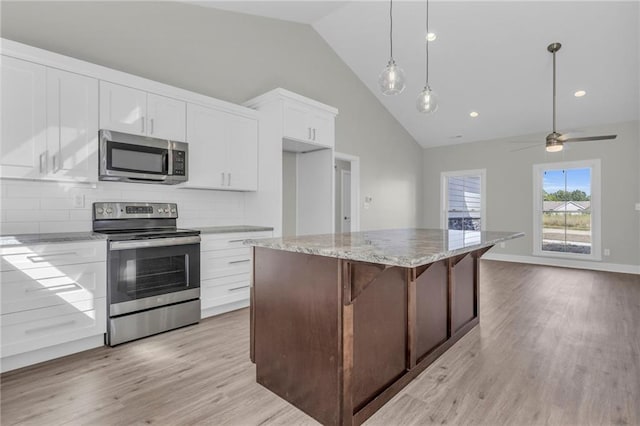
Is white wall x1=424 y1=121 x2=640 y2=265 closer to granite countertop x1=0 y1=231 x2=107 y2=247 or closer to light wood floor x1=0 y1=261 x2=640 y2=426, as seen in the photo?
light wood floor x1=0 y1=261 x2=640 y2=426

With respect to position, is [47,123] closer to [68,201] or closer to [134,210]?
[68,201]

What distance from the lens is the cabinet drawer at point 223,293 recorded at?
3.10 meters

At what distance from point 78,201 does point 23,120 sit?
0.76 m

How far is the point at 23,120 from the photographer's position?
89.4 inches

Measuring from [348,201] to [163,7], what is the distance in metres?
4.18

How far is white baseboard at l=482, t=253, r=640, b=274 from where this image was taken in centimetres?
564

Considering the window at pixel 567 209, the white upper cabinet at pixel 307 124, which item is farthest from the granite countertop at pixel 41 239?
the window at pixel 567 209

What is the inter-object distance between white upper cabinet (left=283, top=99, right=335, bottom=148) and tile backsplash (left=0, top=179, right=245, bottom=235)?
1.27m

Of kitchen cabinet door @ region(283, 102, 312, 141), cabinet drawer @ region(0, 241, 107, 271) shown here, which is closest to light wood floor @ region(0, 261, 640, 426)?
cabinet drawer @ region(0, 241, 107, 271)

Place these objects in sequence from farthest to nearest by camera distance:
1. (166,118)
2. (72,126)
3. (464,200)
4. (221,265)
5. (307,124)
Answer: (464,200), (307,124), (221,265), (166,118), (72,126)

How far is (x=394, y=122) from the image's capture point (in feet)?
23.1

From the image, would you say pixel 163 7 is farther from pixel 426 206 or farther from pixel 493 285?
pixel 426 206

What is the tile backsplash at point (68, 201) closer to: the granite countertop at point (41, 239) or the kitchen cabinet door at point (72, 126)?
the granite countertop at point (41, 239)

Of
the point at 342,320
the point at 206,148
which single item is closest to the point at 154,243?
the point at 206,148
